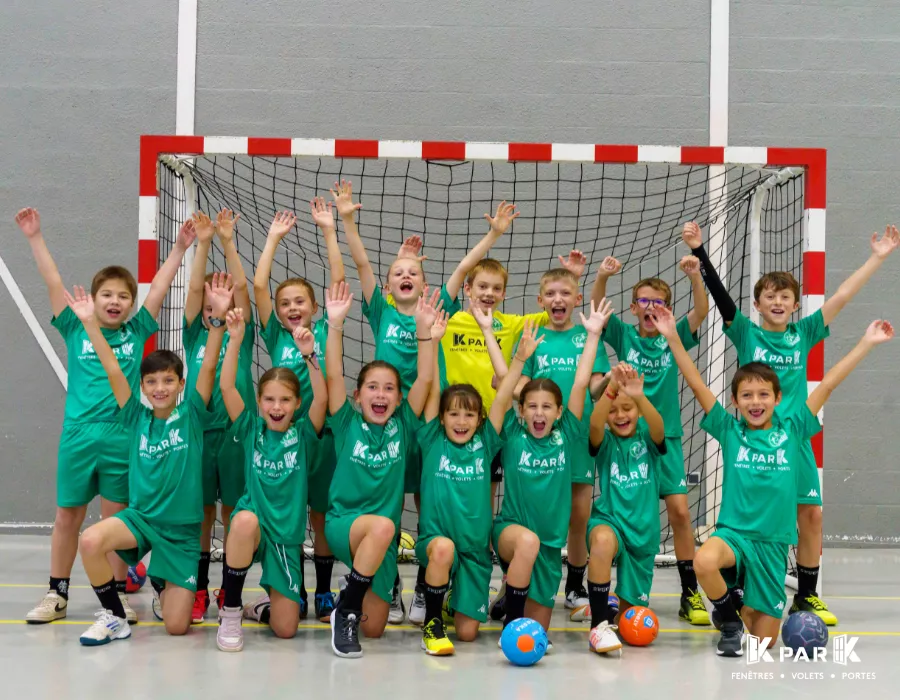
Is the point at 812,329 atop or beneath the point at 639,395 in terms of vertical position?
atop

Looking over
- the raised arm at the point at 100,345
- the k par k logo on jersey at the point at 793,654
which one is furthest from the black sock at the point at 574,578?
the raised arm at the point at 100,345

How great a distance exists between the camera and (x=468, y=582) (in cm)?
402

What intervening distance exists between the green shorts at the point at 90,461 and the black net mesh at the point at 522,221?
214 cm

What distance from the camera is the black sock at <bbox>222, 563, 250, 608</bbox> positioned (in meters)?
3.87

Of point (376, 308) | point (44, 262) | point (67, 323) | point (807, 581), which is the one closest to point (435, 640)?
point (376, 308)

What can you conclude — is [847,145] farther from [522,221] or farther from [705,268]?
[705,268]

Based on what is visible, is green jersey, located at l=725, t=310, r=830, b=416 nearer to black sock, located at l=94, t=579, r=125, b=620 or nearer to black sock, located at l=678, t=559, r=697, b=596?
black sock, located at l=678, t=559, r=697, b=596

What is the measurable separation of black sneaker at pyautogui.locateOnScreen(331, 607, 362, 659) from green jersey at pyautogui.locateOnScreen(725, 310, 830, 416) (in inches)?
→ 89.1

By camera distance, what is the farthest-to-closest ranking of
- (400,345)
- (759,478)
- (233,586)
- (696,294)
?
1. (696,294)
2. (400,345)
3. (759,478)
4. (233,586)

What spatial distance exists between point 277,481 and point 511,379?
111cm

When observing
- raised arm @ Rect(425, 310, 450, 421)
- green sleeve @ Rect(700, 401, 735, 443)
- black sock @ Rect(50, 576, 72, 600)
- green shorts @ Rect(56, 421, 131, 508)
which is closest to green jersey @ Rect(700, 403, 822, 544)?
green sleeve @ Rect(700, 401, 735, 443)

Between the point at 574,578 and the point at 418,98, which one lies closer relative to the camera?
the point at 574,578

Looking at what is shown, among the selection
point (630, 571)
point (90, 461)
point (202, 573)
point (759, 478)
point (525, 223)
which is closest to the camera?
point (759, 478)

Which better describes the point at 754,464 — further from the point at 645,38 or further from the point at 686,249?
the point at 645,38
